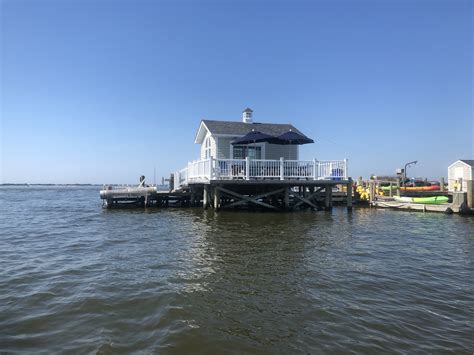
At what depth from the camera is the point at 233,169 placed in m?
18.8

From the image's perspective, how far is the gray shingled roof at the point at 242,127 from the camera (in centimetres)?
2198

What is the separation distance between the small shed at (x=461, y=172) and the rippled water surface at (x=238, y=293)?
2002cm

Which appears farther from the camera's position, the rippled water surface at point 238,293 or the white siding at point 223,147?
the white siding at point 223,147

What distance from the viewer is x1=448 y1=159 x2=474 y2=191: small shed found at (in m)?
29.2

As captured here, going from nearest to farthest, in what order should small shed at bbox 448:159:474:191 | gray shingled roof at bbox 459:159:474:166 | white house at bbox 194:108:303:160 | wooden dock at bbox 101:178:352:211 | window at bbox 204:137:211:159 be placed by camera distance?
wooden dock at bbox 101:178:352:211 < white house at bbox 194:108:303:160 < window at bbox 204:137:211:159 < small shed at bbox 448:159:474:191 < gray shingled roof at bbox 459:159:474:166

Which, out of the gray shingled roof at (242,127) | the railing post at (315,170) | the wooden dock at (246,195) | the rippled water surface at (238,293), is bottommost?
the rippled water surface at (238,293)

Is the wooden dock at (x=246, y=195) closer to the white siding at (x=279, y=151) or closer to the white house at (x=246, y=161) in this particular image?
the white house at (x=246, y=161)

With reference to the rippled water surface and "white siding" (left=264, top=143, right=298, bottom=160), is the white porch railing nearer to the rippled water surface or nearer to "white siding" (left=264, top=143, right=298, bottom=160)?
"white siding" (left=264, top=143, right=298, bottom=160)

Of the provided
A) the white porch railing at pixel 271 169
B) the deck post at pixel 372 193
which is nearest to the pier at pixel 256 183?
the white porch railing at pixel 271 169

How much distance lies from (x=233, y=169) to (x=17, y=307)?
13726 mm

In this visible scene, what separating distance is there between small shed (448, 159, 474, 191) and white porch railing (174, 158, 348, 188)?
15.1 metres

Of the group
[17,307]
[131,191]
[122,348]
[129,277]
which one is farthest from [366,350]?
[131,191]

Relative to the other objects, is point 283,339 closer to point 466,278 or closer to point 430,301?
point 430,301

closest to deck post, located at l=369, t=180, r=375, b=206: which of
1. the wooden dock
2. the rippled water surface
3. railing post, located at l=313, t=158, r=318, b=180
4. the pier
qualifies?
the wooden dock
